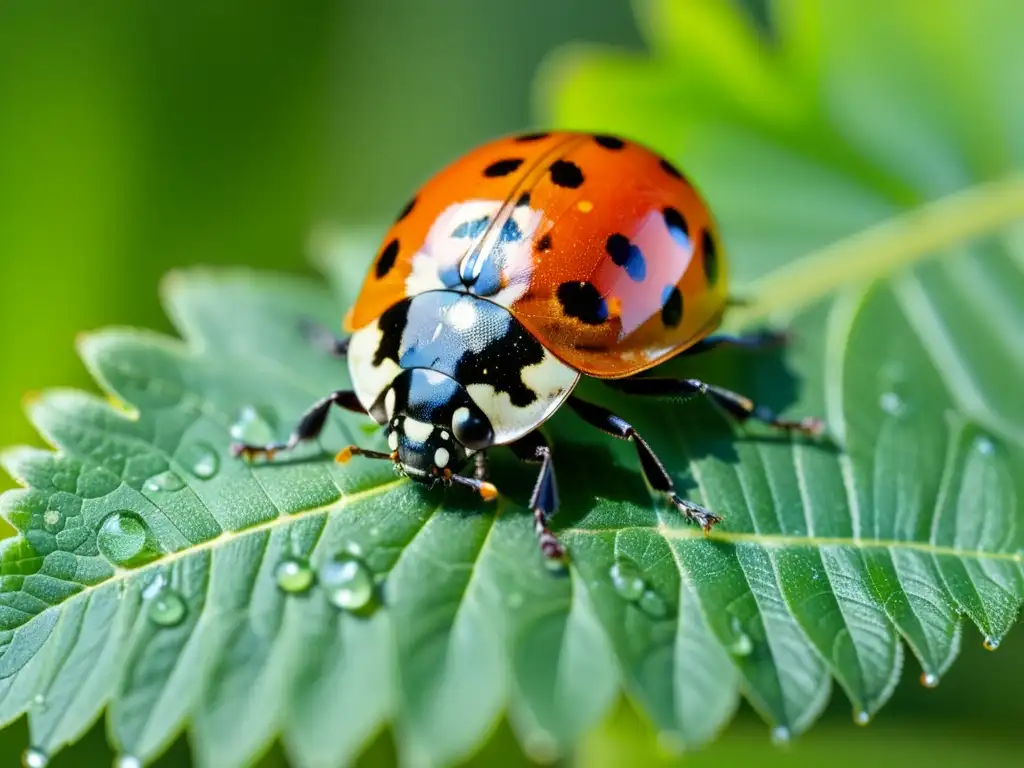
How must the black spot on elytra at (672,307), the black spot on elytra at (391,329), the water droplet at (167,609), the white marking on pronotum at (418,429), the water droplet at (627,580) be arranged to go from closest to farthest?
the water droplet at (167,609) → the water droplet at (627,580) → the white marking on pronotum at (418,429) → the black spot on elytra at (391,329) → the black spot on elytra at (672,307)

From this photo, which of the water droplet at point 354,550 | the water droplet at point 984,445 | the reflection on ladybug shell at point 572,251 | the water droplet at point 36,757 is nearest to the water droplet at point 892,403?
the water droplet at point 984,445

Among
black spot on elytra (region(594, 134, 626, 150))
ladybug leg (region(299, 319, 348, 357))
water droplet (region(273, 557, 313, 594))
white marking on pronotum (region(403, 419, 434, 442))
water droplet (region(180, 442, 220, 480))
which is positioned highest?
black spot on elytra (region(594, 134, 626, 150))

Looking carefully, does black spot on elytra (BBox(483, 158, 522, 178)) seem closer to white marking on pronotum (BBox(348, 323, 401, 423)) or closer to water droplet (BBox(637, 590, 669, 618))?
white marking on pronotum (BBox(348, 323, 401, 423))

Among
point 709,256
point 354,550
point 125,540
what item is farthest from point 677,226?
point 125,540

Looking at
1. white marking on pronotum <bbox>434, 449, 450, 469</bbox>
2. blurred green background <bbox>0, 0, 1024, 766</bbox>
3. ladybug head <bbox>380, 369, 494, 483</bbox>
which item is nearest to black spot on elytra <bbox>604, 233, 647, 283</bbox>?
ladybug head <bbox>380, 369, 494, 483</bbox>

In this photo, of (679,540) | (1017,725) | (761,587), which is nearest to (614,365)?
(679,540)

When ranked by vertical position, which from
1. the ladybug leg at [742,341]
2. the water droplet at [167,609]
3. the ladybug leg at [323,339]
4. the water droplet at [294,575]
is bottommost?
the ladybug leg at [742,341]

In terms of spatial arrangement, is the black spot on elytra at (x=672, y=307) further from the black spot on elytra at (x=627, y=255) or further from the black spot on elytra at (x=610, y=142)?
the black spot on elytra at (x=610, y=142)
